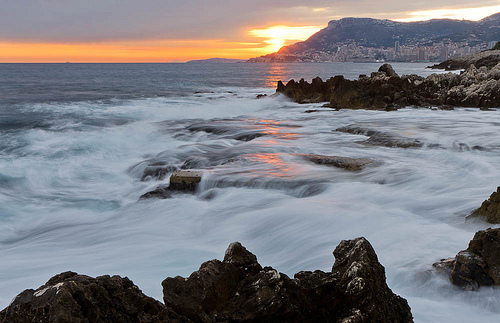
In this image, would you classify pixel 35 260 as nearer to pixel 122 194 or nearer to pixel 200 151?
pixel 122 194

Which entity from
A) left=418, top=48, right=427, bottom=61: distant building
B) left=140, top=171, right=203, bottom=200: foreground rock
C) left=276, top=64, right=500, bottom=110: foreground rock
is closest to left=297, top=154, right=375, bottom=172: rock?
left=140, top=171, right=203, bottom=200: foreground rock

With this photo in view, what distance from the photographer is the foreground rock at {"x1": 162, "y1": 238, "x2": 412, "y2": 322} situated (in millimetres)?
2535

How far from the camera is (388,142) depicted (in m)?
11.0

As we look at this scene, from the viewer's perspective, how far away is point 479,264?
375 cm

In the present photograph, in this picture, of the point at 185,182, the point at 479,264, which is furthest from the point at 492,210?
the point at 185,182

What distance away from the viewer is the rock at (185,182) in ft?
26.1

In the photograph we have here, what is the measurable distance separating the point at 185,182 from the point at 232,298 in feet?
17.9

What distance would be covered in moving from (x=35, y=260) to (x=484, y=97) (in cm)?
1818

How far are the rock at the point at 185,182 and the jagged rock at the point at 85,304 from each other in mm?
5452

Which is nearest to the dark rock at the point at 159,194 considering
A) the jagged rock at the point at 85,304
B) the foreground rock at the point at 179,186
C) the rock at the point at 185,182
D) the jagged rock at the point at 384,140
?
the foreground rock at the point at 179,186

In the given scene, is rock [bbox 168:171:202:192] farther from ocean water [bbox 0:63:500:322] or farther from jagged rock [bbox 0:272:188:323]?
jagged rock [bbox 0:272:188:323]

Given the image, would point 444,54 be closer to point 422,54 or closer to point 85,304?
point 422,54

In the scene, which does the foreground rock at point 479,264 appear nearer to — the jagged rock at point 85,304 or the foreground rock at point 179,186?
the jagged rock at point 85,304

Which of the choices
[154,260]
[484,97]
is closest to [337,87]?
[484,97]
